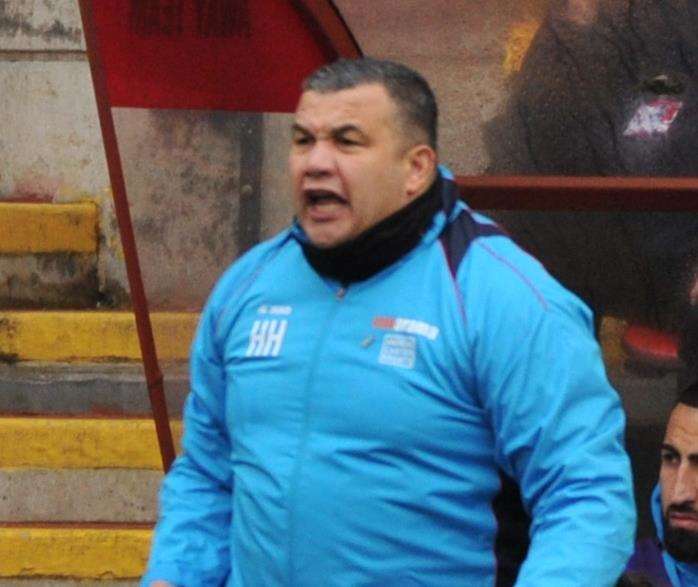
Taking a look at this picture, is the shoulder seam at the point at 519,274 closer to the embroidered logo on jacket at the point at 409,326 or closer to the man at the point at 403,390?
the man at the point at 403,390

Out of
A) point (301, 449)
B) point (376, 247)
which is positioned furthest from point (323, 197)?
point (301, 449)

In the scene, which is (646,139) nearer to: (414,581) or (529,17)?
(529,17)

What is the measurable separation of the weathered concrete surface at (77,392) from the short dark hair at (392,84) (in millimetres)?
3594

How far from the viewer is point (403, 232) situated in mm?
2986

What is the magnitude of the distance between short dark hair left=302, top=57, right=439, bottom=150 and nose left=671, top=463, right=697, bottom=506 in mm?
1221

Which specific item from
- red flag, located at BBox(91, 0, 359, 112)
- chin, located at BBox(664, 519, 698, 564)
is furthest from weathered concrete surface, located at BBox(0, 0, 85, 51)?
chin, located at BBox(664, 519, 698, 564)

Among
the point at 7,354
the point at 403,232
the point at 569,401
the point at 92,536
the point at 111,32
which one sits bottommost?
the point at 92,536

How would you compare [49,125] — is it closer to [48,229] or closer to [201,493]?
[48,229]

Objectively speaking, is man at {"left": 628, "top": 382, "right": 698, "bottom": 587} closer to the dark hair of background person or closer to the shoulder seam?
the dark hair of background person

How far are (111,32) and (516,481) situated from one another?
6.18 ft

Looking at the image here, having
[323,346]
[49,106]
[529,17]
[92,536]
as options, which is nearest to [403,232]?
[323,346]

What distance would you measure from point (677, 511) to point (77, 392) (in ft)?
10.1

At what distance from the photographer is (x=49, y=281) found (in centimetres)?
727

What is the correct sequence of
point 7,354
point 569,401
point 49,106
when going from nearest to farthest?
point 569,401
point 7,354
point 49,106
